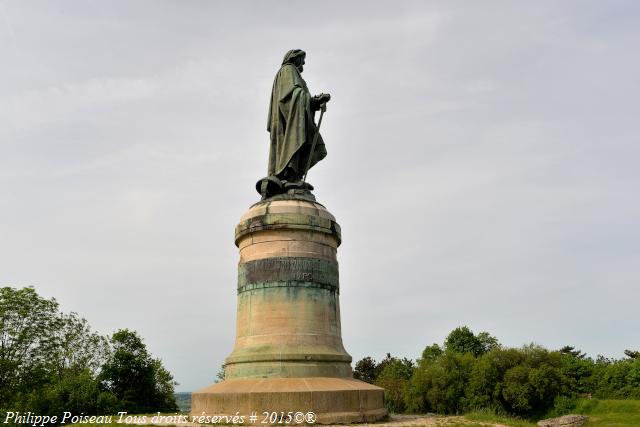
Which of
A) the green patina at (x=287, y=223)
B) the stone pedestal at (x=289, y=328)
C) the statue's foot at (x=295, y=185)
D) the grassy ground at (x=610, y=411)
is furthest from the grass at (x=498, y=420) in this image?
the grassy ground at (x=610, y=411)

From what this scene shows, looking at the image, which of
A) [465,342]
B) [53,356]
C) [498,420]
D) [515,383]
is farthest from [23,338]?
[465,342]

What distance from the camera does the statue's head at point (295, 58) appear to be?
596 inches

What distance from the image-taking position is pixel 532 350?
134ft

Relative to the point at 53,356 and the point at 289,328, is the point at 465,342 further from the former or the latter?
the point at 289,328

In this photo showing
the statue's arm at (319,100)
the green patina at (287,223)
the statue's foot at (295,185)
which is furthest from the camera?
the statue's arm at (319,100)

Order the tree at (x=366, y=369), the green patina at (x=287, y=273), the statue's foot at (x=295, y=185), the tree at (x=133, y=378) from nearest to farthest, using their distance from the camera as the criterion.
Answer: the green patina at (x=287, y=273) → the statue's foot at (x=295, y=185) → the tree at (x=133, y=378) → the tree at (x=366, y=369)

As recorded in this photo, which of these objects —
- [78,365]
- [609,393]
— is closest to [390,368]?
[609,393]

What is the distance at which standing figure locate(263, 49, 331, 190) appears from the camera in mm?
14242

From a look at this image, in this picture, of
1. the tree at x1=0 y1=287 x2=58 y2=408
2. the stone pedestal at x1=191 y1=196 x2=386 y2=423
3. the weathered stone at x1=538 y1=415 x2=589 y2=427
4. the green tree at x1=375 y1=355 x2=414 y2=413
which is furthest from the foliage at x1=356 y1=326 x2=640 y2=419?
the stone pedestal at x1=191 y1=196 x2=386 y2=423

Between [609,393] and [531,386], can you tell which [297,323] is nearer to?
[531,386]

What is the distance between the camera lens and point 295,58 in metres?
15.2

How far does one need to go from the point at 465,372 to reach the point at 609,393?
37.3ft

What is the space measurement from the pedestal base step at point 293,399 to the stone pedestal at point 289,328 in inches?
0.8

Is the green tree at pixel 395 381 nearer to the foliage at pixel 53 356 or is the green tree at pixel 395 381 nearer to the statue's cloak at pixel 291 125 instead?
the foliage at pixel 53 356
